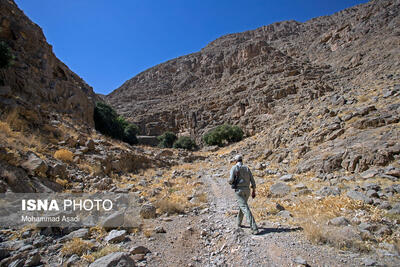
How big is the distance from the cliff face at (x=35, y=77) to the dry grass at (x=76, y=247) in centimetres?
838

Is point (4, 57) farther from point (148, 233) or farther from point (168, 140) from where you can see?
point (168, 140)

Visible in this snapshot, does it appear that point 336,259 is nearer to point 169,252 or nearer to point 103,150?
point 169,252

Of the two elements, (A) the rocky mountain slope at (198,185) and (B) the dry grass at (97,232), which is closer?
(A) the rocky mountain slope at (198,185)

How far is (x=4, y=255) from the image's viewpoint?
281cm

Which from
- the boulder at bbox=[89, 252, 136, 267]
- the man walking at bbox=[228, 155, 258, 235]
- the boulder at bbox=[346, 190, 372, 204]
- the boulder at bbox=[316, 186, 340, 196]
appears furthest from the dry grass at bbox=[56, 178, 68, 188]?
the boulder at bbox=[346, 190, 372, 204]

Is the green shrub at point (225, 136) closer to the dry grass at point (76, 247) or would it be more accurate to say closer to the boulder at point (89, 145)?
the boulder at point (89, 145)

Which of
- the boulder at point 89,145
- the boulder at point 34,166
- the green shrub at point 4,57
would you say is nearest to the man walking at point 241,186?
the boulder at point 34,166

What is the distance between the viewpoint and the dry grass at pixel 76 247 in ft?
10.2

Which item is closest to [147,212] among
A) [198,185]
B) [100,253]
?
[100,253]

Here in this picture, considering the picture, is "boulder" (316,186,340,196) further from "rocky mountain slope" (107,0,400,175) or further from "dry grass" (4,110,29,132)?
"dry grass" (4,110,29,132)

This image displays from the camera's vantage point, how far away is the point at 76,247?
10.4 ft

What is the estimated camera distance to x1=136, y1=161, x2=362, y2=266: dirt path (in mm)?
2903

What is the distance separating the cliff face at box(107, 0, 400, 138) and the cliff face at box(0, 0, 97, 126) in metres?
24.0

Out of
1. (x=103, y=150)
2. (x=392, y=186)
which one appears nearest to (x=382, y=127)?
(x=392, y=186)
